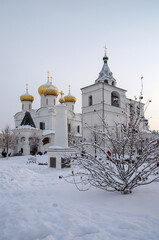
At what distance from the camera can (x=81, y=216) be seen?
358 centimetres

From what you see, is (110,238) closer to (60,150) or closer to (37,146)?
(60,150)

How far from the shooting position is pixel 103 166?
4.81 meters

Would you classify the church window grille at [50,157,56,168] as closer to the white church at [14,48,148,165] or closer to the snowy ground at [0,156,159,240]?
the snowy ground at [0,156,159,240]

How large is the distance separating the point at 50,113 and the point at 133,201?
98.4ft

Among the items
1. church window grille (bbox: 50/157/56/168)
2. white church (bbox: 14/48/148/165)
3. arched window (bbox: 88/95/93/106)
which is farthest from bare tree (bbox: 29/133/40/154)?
church window grille (bbox: 50/157/56/168)

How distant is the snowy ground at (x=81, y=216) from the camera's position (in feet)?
9.64

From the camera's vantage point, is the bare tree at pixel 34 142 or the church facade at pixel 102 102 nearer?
the bare tree at pixel 34 142

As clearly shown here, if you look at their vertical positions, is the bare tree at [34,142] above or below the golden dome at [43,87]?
below

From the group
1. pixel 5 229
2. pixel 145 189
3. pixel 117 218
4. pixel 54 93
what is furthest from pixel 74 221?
pixel 54 93

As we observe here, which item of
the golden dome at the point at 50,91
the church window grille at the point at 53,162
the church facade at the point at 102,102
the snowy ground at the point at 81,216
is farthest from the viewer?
the golden dome at the point at 50,91

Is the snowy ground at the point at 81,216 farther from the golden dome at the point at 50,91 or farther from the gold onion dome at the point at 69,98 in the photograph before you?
the gold onion dome at the point at 69,98

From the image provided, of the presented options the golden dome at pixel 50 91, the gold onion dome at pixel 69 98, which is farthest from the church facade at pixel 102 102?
the gold onion dome at pixel 69 98

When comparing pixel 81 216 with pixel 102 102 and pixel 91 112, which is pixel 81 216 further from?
pixel 91 112

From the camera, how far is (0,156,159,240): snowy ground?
9.64ft
